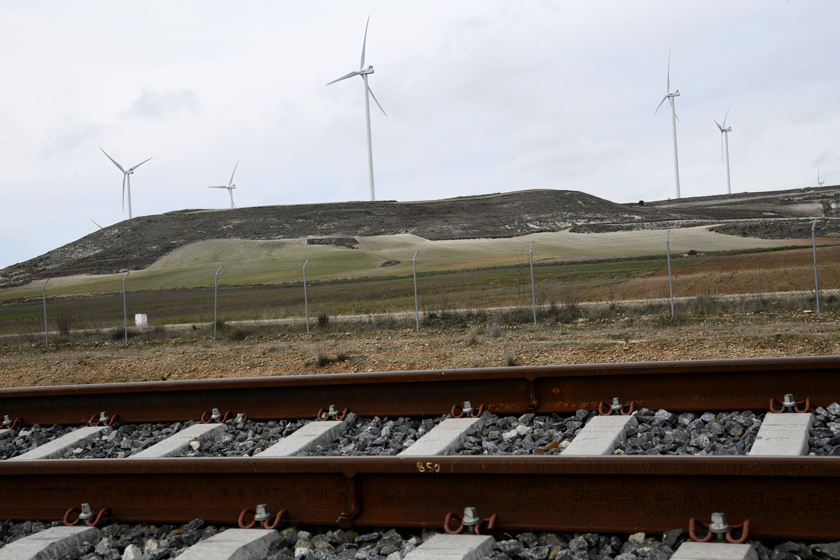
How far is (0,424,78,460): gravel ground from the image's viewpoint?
29.8 feet

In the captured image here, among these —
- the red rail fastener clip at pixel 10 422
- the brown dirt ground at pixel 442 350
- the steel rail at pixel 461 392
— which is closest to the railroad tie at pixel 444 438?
the steel rail at pixel 461 392

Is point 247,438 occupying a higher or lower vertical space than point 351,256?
lower

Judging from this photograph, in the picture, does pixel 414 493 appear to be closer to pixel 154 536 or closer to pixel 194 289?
pixel 154 536

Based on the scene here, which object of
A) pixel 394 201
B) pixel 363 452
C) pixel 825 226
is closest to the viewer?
pixel 363 452

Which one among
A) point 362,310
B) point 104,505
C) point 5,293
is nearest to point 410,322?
point 362,310

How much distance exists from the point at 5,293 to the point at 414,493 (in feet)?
271

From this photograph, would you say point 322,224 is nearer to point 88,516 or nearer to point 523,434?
point 523,434

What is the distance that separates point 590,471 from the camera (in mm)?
5090

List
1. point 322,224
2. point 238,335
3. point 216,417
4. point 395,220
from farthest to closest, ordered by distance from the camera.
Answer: point 395,220
point 322,224
point 238,335
point 216,417

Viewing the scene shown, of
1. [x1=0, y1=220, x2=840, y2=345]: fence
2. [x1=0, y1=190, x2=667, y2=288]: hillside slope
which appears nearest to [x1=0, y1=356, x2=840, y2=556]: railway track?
[x1=0, y1=220, x2=840, y2=345]: fence

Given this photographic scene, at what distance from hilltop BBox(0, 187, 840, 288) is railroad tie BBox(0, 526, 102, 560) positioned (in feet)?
281

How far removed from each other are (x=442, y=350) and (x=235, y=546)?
1135 cm

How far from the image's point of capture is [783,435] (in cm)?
637

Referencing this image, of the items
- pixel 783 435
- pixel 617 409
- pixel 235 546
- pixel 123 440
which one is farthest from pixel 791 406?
pixel 123 440
